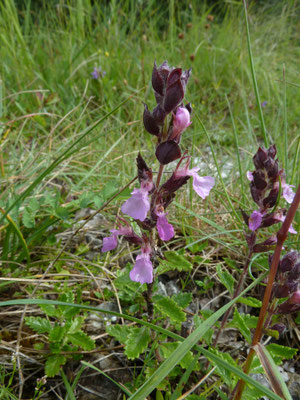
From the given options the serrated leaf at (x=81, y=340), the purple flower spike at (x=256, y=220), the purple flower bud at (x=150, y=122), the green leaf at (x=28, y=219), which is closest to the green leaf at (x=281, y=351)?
the purple flower spike at (x=256, y=220)

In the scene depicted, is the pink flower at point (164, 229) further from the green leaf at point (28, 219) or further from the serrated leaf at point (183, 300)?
the green leaf at point (28, 219)

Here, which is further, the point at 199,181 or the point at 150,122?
the point at 199,181

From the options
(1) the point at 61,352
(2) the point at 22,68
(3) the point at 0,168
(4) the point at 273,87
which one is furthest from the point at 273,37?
(1) the point at 61,352

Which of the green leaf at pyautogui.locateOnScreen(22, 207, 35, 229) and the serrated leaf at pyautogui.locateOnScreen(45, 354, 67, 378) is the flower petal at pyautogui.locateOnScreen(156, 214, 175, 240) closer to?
the serrated leaf at pyautogui.locateOnScreen(45, 354, 67, 378)

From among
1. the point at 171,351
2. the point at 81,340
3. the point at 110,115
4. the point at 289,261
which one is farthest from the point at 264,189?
the point at 110,115

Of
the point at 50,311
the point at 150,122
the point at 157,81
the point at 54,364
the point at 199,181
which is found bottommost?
the point at 54,364

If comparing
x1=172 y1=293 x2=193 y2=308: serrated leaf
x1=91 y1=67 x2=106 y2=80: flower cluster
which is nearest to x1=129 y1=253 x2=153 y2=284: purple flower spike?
x1=172 y1=293 x2=193 y2=308: serrated leaf

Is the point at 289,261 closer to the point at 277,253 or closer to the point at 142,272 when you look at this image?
the point at 277,253
